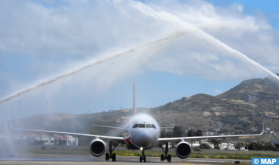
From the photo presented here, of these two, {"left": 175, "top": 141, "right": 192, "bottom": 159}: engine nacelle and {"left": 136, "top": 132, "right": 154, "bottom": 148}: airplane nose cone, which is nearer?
{"left": 136, "top": 132, "right": 154, "bottom": 148}: airplane nose cone

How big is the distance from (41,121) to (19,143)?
5.58m

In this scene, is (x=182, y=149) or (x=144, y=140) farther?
(x=182, y=149)

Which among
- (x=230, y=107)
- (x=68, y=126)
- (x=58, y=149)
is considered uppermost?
(x=230, y=107)

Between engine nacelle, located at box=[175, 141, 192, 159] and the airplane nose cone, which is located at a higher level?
the airplane nose cone

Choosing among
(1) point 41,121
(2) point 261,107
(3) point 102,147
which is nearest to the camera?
(3) point 102,147

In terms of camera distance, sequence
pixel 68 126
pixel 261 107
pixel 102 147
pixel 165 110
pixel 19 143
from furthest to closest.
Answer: pixel 261 107 → pixel 165 110 → pixel 68 126 → pixel 19 143 → pixel 102 147

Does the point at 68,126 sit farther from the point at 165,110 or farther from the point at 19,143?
the point at 165,110

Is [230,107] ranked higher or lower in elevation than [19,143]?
higher

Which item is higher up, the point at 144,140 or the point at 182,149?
the point at 144,140

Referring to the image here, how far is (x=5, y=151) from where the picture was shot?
137ft

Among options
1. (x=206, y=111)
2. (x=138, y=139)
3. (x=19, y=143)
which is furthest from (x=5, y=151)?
(x=206, y=111)

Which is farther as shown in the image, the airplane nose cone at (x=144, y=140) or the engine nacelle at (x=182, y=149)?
the engine nacelle at (x=182, y=149)

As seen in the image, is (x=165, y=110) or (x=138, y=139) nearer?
(x=138, y=139)

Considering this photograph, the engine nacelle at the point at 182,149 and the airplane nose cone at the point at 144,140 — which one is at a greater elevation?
the airplane nose cone at the point at 144,140
